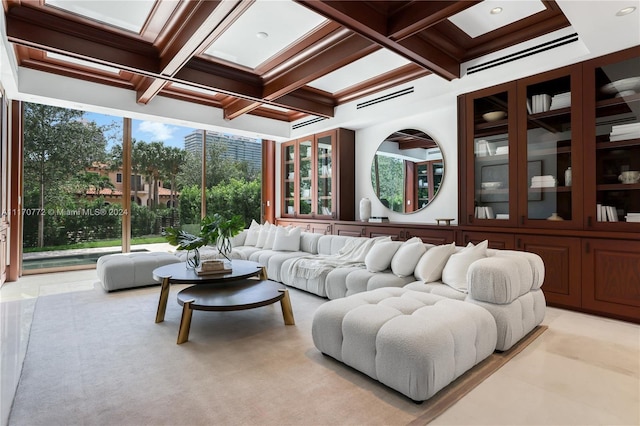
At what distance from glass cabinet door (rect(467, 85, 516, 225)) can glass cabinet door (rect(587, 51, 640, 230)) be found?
2.52 ft

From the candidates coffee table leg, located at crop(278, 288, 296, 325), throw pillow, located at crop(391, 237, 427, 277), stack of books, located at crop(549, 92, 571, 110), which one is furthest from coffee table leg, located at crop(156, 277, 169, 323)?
stack of books, located at crop(549, 92, 571, 110)

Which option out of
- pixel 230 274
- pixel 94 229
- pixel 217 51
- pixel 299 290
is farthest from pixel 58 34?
pixel 299 290

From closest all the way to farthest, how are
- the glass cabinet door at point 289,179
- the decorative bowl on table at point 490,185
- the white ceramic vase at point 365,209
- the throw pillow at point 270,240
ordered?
1. the decorative bowl on table at point 490,185
2. the throw pillow at point 270,240
3. the white ceramic vase at point 365,209
4. the glass cabinet door at point 289,179

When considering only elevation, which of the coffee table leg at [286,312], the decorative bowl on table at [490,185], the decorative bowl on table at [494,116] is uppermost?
the decorative bowl on table at [494,116]

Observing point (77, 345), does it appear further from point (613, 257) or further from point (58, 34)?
point (613, 257)

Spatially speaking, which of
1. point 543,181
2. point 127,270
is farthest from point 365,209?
point 127,270

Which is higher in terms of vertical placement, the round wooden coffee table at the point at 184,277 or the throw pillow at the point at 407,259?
the throw pillow at the point at 407,259

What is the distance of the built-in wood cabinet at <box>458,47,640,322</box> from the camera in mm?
3186

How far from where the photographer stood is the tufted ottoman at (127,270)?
423 centimetres

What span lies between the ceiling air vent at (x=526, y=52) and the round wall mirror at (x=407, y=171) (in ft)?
4.20

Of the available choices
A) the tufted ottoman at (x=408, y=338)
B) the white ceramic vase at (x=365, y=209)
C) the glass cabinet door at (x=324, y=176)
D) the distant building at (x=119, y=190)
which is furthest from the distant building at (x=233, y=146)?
the tufted ottoman at (x=408, y=338)

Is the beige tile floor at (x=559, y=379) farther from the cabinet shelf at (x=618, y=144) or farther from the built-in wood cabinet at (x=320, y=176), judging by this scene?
the built-in wood cabinet at (x=320, y=176)

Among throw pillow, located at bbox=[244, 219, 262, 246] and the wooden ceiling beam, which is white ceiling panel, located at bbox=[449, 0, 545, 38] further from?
throw pillow, located at bbox=[244, 219, 262, 246]

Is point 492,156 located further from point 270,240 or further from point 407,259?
point 270,240
